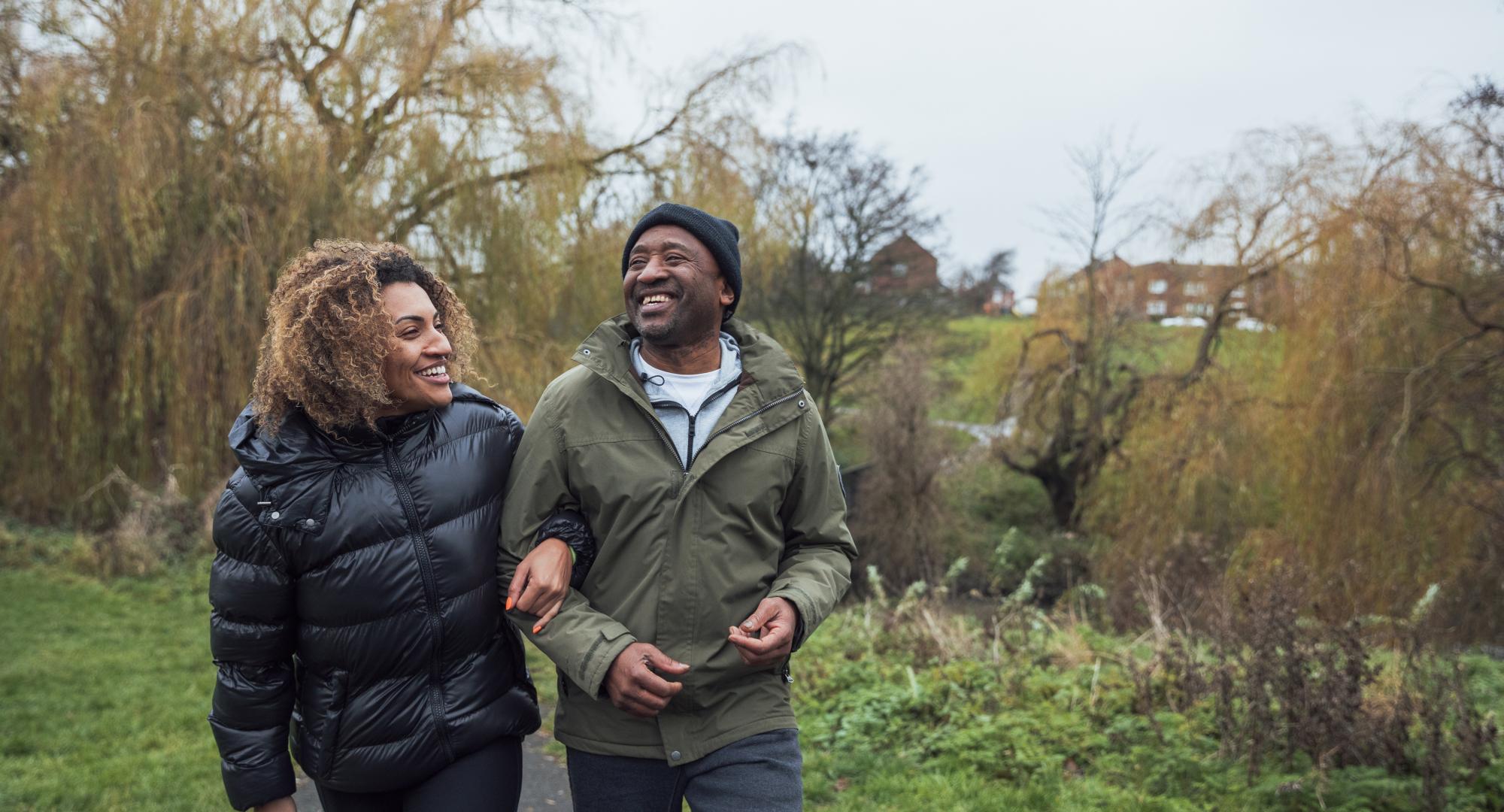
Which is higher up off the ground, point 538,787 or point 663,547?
point 663,547

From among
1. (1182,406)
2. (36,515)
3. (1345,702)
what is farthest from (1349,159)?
(36,515)

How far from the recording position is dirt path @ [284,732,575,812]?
4.31 metres

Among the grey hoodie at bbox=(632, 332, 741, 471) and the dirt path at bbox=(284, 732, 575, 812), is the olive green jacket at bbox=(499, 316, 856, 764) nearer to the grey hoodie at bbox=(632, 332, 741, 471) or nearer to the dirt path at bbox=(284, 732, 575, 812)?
the grey hoodie at bbox=(632, 332, 741, 471)

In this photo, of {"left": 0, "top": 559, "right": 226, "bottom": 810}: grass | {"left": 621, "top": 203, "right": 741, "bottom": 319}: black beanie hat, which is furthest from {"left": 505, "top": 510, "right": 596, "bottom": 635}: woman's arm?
{"left": 0, "top": 559, "right": 226, "bottom": 810}: grass

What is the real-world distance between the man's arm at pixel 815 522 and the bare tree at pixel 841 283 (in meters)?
21.4

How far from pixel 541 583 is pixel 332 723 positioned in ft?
1.75

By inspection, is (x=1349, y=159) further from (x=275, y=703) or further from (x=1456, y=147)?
(x=275, y=703)

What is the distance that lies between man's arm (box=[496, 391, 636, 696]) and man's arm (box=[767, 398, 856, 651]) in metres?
0.41

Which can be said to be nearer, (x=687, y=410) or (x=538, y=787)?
(x=687, y=410)

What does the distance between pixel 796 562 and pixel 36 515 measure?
11808 mm

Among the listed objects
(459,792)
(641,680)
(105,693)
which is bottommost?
(105,693)

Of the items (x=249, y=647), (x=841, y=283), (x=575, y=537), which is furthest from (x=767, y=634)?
(x=841, y=283)

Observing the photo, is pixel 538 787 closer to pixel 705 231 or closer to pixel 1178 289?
pixel 705 231

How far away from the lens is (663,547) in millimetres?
2234
